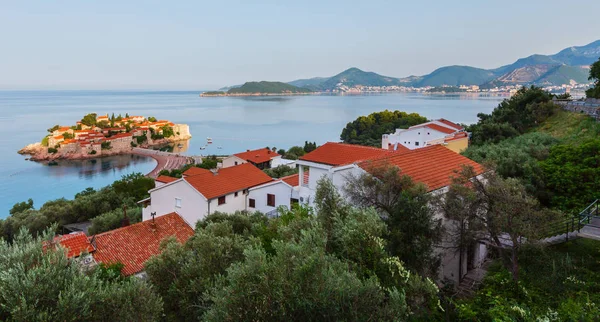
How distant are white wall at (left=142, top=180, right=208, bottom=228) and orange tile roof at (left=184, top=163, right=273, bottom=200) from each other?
36cm

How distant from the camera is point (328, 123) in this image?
9888 centimetres

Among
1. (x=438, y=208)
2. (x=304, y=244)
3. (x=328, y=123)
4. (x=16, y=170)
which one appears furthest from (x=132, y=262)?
(x=328, y=123)

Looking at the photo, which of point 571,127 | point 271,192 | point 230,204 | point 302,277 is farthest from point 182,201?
point 571,127

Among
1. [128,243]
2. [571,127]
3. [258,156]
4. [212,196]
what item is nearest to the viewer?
[128,243]

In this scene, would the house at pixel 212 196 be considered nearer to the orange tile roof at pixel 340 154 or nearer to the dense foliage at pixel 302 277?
the orange tile roof at pixel 340 154

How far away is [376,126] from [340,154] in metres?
48.0

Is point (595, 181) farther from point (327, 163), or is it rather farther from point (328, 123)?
point (328, 123)

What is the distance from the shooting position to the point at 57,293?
4805mm

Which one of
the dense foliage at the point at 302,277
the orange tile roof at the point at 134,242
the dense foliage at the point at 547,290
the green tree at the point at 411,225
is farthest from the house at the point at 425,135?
the dense foliage at the point at 302,277

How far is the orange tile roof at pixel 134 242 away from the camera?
38.9 feet

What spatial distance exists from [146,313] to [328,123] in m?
94.9

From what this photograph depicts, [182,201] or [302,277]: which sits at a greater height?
[302,277]

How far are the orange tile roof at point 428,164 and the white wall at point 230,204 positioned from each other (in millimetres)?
9590

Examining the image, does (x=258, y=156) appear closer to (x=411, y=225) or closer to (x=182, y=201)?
(x=182, y=201)
